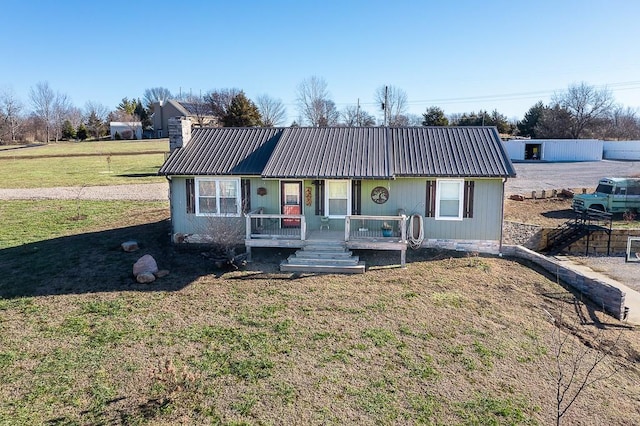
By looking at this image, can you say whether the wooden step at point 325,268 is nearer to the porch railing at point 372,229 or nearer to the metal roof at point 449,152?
the porch railing at point 372,229

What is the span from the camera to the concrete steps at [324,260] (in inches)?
528

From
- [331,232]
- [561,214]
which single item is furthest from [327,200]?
[561,214]

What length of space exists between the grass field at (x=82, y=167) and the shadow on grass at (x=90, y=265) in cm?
1712

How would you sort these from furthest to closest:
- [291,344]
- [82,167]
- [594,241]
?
1. [82,167]
2. [594,241]
3. [291,344]

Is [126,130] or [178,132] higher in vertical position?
[126,130]

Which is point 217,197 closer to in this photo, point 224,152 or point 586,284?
point 224,152

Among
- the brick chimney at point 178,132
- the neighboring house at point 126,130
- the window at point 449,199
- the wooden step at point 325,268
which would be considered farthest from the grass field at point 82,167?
the window at point 449,199

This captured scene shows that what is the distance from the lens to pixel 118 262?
1419cm

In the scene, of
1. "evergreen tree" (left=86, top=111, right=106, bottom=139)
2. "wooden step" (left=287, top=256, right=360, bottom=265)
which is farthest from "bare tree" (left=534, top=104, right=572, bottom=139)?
"evergreen tree" (left=86, top=111, right=106, bottom=139)

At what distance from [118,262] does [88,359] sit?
6230 millimetres

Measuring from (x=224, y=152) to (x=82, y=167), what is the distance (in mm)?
32036

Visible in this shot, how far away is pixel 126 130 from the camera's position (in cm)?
8100

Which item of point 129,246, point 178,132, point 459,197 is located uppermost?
point 178,132

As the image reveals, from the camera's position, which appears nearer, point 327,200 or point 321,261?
point 321,261
